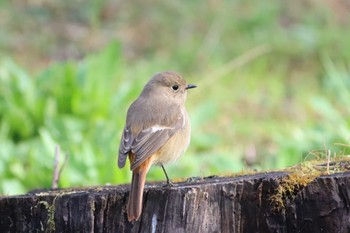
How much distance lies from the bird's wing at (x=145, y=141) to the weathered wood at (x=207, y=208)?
448 millimetres

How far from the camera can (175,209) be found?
4.35m

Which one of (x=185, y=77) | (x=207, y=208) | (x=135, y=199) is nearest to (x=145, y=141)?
(x=135, y=199)

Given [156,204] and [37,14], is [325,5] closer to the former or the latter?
[37,14]

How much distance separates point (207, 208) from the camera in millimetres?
4324

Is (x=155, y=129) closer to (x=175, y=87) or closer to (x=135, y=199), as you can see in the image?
(x=175, y=87)

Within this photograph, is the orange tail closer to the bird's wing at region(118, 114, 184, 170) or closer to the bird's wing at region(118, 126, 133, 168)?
the bird's wing at region(118, 114, 184, 170)

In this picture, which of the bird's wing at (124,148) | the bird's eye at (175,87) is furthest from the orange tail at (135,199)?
the bird's eye at (175,87)

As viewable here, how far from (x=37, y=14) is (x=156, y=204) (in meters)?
8.44

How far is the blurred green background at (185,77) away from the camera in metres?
7.81

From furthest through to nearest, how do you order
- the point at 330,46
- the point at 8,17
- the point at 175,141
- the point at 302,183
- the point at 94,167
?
the point at 8,17, the point at 330,46, the point at 94,167, the point at 175,141, the point at 302,183

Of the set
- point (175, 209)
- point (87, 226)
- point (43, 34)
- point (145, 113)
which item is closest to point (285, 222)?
point (175, 209)

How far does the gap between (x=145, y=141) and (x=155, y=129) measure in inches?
8.4

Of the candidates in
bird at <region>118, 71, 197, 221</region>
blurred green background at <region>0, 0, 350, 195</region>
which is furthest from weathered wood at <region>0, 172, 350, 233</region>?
blurred green background at <region>0, 0, 350, 195</region>

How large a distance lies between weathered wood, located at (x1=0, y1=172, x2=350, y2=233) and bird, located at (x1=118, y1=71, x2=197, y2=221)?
0.75 ft
